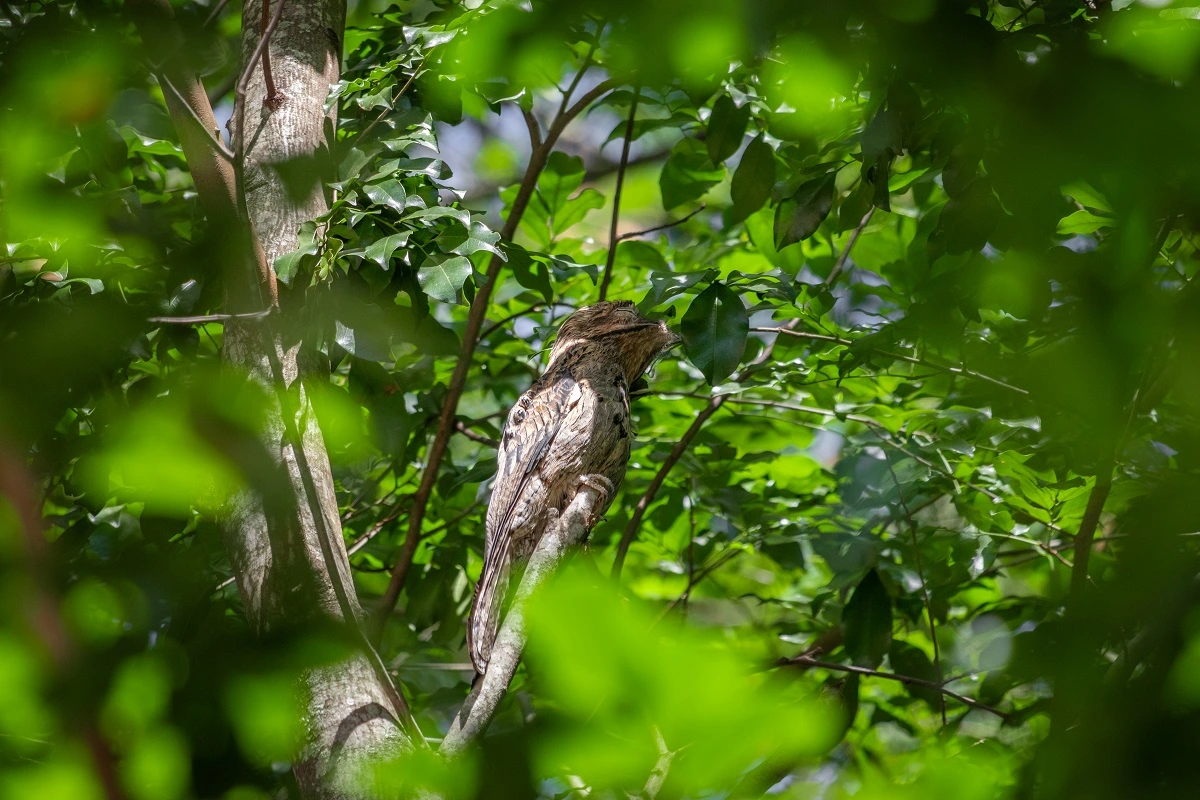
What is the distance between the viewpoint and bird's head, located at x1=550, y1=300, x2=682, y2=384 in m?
2.50

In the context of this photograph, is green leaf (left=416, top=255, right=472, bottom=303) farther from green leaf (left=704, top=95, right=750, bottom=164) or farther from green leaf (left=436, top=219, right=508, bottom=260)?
green leaf (left=704, top=95, right=750, bottom=164)

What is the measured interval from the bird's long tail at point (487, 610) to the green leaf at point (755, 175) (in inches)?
48.3

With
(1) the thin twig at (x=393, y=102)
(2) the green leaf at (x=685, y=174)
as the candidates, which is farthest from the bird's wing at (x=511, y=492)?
(2) the green leaf at (x=685, y=174)

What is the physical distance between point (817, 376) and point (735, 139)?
0.73 meters

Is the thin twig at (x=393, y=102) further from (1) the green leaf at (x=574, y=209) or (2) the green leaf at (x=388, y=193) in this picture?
(1) the green leaf at (x=574, y=209)

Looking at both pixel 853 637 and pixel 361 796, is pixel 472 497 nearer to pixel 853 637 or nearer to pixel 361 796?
pixel 853 637

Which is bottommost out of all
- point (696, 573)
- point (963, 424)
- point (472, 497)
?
point (696, 573)

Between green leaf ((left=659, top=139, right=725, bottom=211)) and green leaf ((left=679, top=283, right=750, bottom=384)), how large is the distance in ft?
3.18

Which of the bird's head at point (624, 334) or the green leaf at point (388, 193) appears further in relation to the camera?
the bird's head at point (624, 334)

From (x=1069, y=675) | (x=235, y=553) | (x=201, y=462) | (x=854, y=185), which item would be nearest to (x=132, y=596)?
(x=201, y=462)

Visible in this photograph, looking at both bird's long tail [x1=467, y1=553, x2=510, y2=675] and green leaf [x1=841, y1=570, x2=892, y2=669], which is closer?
bird's long tail [x1=467, y1=553, x2=510, y2=675]

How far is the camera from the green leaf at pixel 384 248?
2104mm

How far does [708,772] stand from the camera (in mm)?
506

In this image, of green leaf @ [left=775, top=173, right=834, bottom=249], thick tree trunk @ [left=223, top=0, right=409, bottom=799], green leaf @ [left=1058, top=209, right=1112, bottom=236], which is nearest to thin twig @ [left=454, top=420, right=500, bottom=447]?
thick tree trunk @ [left=223, top=0, right=409, bottom=799]
